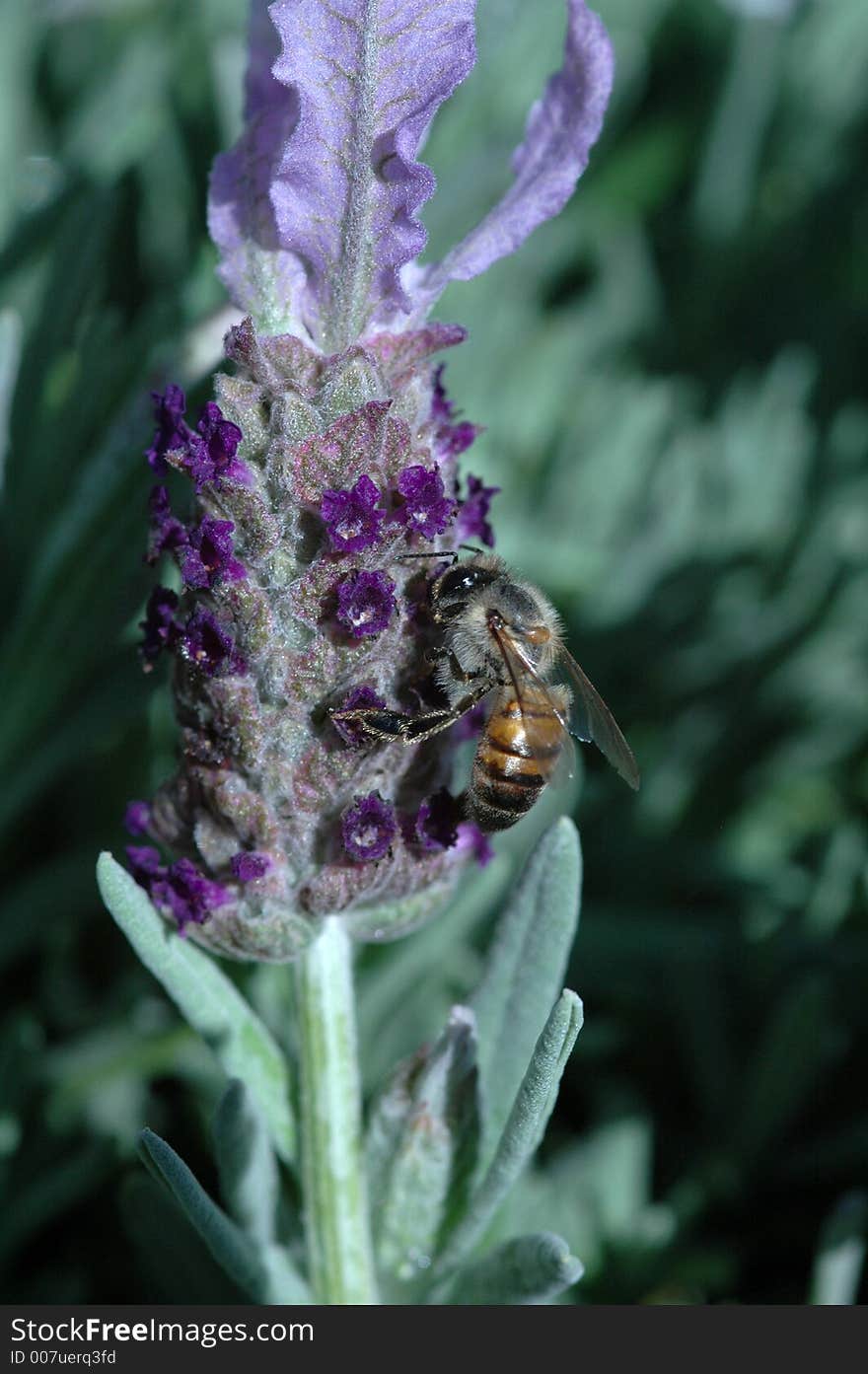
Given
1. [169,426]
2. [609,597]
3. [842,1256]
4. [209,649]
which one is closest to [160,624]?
[209,649]

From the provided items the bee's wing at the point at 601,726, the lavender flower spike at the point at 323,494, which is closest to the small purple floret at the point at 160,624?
the lavender flower spike at the point at 323,494

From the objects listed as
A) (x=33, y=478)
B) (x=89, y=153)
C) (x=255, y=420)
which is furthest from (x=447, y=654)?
(x=89, y=153)

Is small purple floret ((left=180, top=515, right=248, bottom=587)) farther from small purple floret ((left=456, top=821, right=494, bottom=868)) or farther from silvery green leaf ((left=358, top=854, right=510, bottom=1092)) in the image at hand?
silvery green leaf ((left=358, top=854, right=510, bottom=1092))

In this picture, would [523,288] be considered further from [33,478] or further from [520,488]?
[33,478]

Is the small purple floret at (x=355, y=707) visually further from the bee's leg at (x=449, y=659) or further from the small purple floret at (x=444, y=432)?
the small purple floret at (x=444, y=432)

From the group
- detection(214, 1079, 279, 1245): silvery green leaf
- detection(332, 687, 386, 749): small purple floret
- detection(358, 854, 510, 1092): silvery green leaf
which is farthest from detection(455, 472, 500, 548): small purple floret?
detection(214, 1079, 279, 1245): silvery green leaf

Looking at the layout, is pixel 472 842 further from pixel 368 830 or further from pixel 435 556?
pixel 435 556
